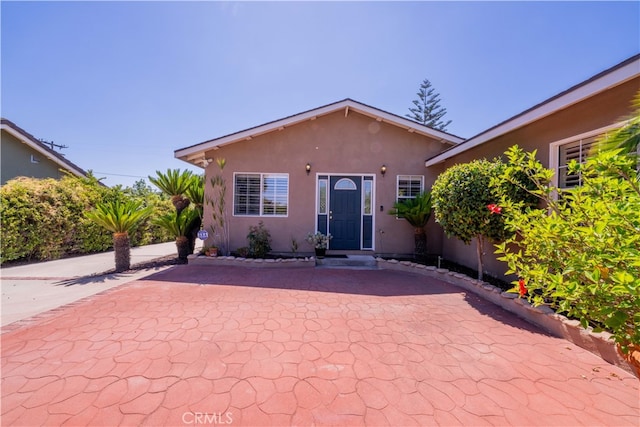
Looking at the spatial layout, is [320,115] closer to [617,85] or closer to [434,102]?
[617,85]

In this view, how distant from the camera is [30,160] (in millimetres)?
11328

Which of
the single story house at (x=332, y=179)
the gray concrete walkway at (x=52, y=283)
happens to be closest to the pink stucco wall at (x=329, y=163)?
the single story house at (x=332, y=179)

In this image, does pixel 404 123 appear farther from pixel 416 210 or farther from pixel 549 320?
pixel 549 320

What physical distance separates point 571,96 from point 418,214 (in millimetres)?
3987

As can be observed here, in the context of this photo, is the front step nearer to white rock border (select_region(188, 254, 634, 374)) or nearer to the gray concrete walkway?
white rock border (select_region(188, 254, 634, 374))

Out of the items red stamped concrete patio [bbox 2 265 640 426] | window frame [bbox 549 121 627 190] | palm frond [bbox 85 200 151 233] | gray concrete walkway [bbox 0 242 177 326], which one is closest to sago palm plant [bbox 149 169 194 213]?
palm frond [bbox 85 200 151 233]

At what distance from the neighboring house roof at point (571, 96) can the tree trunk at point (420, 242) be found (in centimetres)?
288

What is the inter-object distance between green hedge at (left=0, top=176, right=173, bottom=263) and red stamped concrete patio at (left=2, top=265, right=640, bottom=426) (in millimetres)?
5412

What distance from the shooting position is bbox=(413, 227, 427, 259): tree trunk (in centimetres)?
731

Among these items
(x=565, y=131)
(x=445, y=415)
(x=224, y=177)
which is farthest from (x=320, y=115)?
(x=445, y=415)

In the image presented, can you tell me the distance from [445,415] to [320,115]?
7.88 m

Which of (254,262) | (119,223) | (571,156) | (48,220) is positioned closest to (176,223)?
(119,223)

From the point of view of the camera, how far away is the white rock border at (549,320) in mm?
2660

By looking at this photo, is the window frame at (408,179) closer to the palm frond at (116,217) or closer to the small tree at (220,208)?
the small tree at (220,208)
